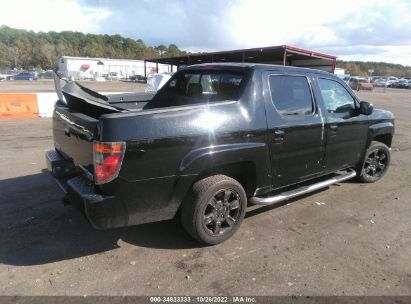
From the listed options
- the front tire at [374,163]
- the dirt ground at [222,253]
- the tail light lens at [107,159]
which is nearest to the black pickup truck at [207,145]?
the tail light lens at [107,159]

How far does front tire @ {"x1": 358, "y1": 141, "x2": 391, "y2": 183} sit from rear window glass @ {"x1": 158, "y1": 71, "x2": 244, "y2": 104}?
2785 millimetres

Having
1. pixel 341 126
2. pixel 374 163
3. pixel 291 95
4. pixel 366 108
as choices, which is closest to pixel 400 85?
pixel 374 163

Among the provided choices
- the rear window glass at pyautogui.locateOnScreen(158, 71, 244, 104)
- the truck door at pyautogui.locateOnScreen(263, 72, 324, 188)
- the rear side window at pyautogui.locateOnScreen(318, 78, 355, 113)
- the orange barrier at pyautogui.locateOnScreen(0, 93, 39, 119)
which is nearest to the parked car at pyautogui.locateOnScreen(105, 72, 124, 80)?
the orange barrier at pyautogui.locateOnScreen(0, 93, 39, 119)

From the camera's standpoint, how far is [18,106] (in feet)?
41.9

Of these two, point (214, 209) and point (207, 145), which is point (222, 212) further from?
point (207, 145)

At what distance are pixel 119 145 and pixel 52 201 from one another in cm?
233

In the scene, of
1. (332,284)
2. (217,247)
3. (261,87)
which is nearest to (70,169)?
(217,247)

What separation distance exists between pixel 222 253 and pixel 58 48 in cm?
14878

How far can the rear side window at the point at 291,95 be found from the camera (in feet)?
13.6

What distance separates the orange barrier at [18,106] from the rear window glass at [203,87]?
9426 millimetres

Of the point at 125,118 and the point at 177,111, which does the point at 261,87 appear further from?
the point at 125,118

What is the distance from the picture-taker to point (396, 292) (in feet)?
10.1

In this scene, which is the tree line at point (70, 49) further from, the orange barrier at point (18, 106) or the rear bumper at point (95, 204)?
the rear bumper at point (95, 204)

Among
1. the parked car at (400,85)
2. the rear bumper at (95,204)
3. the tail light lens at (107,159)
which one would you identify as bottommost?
the parked car at (400,85)
